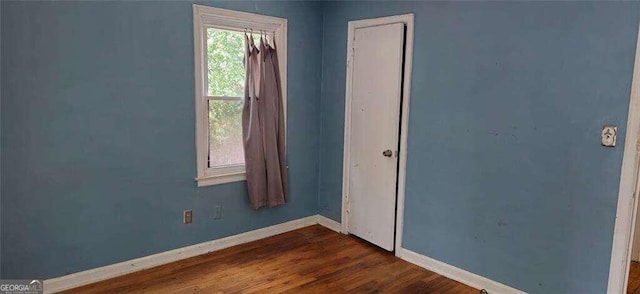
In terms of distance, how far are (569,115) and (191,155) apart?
8.78 feet

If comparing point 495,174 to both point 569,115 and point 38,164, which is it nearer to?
point 569,115

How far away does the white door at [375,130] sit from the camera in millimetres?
3398

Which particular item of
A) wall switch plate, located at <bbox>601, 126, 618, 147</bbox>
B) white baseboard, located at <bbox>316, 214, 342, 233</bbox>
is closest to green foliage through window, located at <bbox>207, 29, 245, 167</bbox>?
white baseboard, located at <bbox>316, 214, 342, 233</bbox>

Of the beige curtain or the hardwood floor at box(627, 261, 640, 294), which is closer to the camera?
the hardwood floor at box(627, 261, 640, 294)

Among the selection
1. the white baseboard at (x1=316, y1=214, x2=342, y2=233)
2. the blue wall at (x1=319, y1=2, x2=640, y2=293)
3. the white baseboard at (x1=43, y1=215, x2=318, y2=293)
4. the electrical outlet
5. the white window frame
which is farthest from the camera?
the white baseboard at (x1=316, y1=214, x2=342, y2=233)

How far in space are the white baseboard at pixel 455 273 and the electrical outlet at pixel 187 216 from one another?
5.77 feet

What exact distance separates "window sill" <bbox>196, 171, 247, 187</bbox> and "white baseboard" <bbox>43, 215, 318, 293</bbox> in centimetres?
51

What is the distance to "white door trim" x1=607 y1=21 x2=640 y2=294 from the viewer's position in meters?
2.22

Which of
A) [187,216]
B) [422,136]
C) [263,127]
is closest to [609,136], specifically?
[422,136]

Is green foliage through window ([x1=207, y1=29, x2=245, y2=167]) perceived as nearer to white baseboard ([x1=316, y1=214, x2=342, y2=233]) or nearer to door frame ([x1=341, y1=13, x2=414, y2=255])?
door frame ([x1=341, y1=13, x2=414, y2=255])

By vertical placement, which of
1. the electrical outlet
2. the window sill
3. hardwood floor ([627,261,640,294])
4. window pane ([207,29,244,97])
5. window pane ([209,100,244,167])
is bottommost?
hardwood floor ([627,261,640,294])

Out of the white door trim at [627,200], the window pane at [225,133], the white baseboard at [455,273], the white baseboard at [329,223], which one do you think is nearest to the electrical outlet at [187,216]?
the window pane at [225,133]

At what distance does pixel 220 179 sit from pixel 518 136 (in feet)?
7.62

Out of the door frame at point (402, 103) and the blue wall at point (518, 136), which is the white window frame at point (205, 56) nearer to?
the door frame at point (402, 103)
